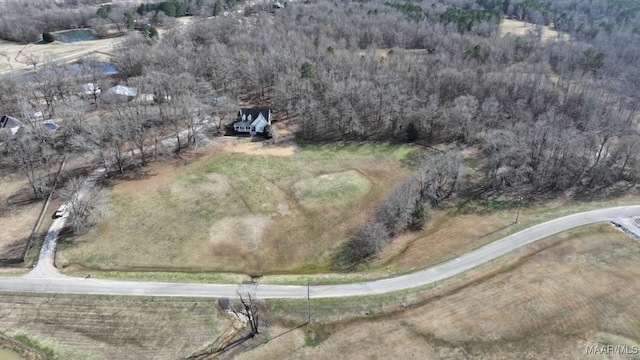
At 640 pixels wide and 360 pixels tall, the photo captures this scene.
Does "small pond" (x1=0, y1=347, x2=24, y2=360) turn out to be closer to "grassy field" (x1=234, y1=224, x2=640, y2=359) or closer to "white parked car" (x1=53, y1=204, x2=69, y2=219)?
"white parked car" (x1=53, y1=204, x2=69, y2=219)

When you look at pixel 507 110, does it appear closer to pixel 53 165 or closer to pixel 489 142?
pixel 489 142

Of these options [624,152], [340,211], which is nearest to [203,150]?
[340,211]

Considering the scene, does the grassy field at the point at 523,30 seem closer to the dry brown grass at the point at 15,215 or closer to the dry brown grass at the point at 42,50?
the dry brown grass at the point at 42,50

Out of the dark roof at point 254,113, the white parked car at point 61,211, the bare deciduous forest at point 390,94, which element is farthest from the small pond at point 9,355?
the dark roof at point 254,113

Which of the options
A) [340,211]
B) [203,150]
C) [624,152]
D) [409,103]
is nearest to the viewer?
[340,211]

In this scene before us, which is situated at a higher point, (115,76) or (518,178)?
(115,76)

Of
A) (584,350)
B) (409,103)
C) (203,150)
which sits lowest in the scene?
(584,350)

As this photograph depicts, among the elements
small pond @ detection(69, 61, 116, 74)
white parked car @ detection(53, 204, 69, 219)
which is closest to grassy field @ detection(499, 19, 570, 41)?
small pond @ detection(69, 61, 116, 74)

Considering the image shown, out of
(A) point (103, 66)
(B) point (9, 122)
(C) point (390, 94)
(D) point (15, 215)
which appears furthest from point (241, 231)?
(A) point (103, 66)
